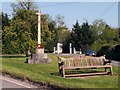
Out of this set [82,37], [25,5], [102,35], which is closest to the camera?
[25,5]

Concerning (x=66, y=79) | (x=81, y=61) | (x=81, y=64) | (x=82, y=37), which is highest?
(x=82, y=37)

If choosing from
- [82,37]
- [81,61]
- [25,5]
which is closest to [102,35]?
[82,37]

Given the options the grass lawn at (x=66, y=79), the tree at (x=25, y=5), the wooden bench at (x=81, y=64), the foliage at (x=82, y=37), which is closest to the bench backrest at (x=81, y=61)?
the wooden bench at (x=81, y=64)

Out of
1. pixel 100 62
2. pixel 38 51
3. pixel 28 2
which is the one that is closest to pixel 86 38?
pixel 28 2

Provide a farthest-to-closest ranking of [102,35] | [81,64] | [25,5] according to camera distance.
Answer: [102,35]
[25,5]
[81,64]

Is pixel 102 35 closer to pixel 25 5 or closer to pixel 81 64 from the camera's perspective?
pixel 25 5

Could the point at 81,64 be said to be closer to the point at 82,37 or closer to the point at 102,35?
the point at 102,35

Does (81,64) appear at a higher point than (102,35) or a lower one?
lower

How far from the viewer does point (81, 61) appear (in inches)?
746

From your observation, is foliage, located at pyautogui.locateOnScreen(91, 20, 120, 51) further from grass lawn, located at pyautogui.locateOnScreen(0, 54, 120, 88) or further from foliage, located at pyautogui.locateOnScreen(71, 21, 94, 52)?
grass lawn, located at pyautogui.locateOnScreen(0, 54, 120, 88)

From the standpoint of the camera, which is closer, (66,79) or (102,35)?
(66,79)

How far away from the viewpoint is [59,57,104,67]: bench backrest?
18.4 m

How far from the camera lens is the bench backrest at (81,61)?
1841cm

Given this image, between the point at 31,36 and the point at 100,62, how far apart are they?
85.2 ft
